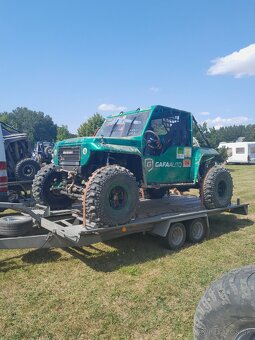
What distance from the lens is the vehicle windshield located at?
6709 mm

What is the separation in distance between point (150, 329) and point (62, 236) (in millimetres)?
2029

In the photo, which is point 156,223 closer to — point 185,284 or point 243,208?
point 185,284

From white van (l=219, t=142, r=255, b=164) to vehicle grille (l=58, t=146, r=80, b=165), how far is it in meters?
30.8

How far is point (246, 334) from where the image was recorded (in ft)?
7.39

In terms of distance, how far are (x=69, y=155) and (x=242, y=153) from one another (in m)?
31.6

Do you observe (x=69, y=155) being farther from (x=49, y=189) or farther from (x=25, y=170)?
(x=25, y=170)

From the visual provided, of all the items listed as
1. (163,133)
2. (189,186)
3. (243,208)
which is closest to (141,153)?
(163,133)

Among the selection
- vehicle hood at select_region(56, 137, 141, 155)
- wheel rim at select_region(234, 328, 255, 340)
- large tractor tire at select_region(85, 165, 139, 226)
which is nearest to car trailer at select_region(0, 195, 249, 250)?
large tractor tire at select_region(85, 165, 139, 226)

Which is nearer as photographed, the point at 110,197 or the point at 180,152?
the point at 110,197

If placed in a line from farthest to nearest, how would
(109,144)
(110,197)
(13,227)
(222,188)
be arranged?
(222,188), (109,144), (110,197), (13,227)

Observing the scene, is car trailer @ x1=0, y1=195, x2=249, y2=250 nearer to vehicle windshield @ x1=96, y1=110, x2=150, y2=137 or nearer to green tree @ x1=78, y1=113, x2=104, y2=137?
vehicle windshield @ x1=96, y1=110, x2=150, y2=137

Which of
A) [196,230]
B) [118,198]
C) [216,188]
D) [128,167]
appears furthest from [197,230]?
[118,198]

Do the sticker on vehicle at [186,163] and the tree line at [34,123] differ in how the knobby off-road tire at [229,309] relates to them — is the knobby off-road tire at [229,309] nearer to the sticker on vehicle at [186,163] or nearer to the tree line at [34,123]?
the sticker on vehicle at [186,163]

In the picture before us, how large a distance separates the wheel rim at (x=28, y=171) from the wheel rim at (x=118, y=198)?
5697 mm
